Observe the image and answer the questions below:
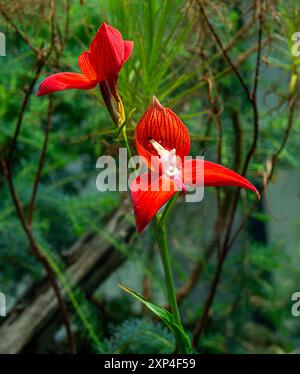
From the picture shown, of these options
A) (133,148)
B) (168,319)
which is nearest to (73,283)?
(133,148)

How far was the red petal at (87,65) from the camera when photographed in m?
0.43

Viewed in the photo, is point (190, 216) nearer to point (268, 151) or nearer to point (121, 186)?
point (268, 151)

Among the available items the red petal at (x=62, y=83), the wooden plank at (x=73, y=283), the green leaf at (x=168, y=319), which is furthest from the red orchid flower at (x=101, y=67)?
the wooden plank at (x=73, y=283)

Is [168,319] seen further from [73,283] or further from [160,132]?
[73,283]

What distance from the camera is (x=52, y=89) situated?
0.42 meters

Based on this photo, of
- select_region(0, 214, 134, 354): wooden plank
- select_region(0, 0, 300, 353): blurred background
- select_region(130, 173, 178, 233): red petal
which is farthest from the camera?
select_region(0, 214, 134, 354): wooden plank

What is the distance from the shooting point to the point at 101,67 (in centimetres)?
42

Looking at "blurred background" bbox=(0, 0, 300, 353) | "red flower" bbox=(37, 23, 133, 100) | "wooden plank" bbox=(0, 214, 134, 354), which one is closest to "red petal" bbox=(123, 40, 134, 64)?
"red flower" bbox=(37, 23, 133, 100)

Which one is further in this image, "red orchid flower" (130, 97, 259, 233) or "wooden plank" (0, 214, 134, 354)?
"wooden plank" (0, 214, 134, 354)

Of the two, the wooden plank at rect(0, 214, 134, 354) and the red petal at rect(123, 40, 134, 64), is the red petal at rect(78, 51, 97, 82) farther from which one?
the wooden plank at rect(0, 214, 134, 354)

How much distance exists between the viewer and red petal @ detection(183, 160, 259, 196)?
387mm

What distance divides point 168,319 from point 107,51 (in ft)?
0.64

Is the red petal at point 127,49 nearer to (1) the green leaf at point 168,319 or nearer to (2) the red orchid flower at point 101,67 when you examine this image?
(2) the red orchid flower at point 101,67

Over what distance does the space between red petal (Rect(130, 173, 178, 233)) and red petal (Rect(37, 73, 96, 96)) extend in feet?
0.29
